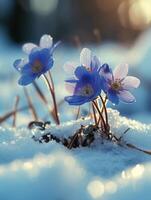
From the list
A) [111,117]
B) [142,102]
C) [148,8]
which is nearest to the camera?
[111,117]

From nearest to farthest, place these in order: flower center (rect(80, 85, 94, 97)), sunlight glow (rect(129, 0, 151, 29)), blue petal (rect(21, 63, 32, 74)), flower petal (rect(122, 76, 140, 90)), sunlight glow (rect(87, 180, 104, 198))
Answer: sunlight glow (rect(87, 180, 104, 198)) → flower center (rect(80, 85, 94, 97)) → flower petal (rect(122, 76, 140, 90)) → blue petal (rect(21, 63, 32, 74)) → sunlight glow (rect(129, 0, 151, 29))

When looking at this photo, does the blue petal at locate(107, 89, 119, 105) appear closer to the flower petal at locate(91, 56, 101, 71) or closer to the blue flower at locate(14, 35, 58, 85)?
the flower petal at locate(91, 56, 101, 71)

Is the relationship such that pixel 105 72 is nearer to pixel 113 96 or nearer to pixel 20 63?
pixel 113 96

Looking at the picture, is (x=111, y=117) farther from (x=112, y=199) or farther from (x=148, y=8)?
(x=148, y=8)

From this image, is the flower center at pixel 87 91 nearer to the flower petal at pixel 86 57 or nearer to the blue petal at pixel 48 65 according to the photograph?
the flower petal at pixel 86 57

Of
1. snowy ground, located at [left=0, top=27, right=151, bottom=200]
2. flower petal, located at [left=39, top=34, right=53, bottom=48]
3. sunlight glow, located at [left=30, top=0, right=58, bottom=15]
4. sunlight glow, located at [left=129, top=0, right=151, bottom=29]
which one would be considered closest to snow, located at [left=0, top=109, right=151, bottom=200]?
snowy ground, located at [left=0, top=27, right=151, bottom=200]

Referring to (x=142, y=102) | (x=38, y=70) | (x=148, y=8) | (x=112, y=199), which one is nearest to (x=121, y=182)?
(x=112, y=199)

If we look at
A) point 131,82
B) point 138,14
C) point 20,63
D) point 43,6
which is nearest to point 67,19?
point 43,6
